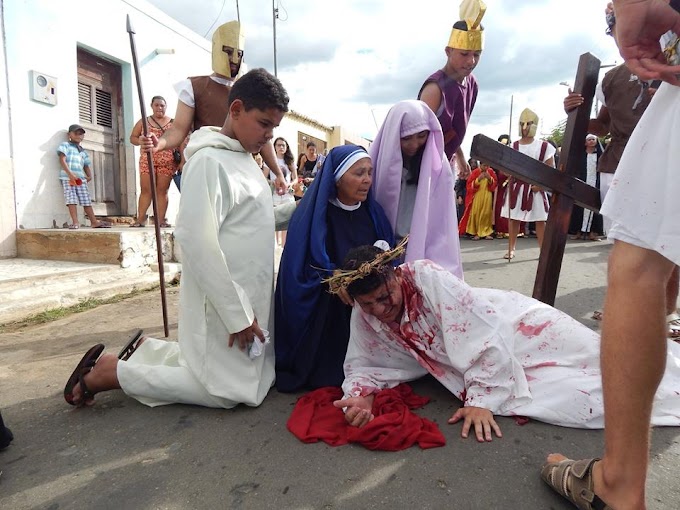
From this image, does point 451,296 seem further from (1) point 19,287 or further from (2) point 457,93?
(1) point 19,287

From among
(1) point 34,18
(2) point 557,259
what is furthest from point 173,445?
(1) point 34,18

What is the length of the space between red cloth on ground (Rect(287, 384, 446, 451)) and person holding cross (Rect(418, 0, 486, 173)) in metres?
1.98

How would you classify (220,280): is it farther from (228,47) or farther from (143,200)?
(143,200)

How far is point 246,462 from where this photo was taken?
169cm

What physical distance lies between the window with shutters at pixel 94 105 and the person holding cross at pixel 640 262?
6.50 metres

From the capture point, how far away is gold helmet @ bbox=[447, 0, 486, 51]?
326 centimetres

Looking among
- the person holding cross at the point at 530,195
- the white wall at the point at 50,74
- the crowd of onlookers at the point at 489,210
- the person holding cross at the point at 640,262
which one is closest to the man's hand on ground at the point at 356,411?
the person holding cross at the point at 640,262

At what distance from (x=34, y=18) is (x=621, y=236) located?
20.3 feet

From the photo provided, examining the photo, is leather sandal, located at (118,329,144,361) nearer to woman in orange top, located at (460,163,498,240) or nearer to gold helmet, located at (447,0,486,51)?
gold helmet, located at (447,0,486,51)

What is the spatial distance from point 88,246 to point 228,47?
2658 millimetres

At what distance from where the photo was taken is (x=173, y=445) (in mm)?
1816

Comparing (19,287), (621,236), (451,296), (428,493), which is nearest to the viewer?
(621,236)

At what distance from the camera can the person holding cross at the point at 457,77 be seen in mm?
3193

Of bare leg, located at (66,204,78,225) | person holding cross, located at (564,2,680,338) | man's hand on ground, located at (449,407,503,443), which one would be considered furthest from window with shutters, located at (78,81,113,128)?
man's hand on ground, located at (449,407,503,443)
